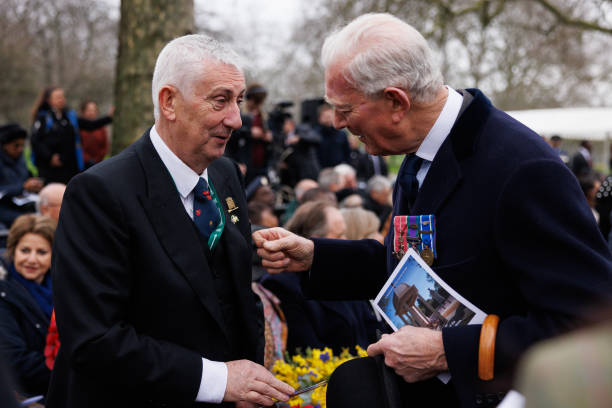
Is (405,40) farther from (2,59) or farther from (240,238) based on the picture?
(2,59)

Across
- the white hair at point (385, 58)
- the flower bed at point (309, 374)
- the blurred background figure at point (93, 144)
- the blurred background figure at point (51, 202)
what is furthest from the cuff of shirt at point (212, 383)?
the blurred background figure at point (93, 144)

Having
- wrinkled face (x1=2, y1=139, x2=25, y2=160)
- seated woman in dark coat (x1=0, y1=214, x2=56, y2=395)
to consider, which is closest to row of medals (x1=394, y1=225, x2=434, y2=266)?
seated woman in dark coat (x1=0, y1=214, x2=56, y2=395)

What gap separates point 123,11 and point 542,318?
13.3ft

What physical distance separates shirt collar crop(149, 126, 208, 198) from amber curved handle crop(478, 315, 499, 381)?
1.10 metres

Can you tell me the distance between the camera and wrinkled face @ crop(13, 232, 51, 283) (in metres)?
3.75

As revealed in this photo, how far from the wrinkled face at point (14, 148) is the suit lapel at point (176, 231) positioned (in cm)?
611

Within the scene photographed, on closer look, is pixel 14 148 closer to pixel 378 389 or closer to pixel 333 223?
pixel 333 223

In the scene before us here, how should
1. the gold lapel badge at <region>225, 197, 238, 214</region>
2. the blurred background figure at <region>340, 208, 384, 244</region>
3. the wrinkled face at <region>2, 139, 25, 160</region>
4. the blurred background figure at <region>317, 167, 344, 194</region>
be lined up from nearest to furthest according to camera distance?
1. the gold lapel badge at <region>225, 197, 238, 214</region>
2. the blurred background figure at <region>340, 208, 384, 244</region>
3. the wrinkled face at <region>2, 139, 25, 160</region>
4. the blurred background figure at <region>317, 167, 344, 194</region>

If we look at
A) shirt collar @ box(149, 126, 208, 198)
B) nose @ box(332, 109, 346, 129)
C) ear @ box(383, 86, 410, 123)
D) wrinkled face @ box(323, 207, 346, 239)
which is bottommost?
wrinkled face @ box(323, 207, 346, 239)

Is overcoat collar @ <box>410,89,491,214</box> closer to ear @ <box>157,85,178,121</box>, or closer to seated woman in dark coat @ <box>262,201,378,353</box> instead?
ear @ <box>157,85,178,121</box>

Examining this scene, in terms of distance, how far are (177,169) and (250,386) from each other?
0.79 m

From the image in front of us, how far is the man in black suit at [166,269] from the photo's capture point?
6.25 feet

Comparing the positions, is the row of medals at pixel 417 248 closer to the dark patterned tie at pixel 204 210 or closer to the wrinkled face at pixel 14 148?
the dark patterned tie at pixel 204 210

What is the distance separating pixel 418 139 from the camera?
6.83ft
